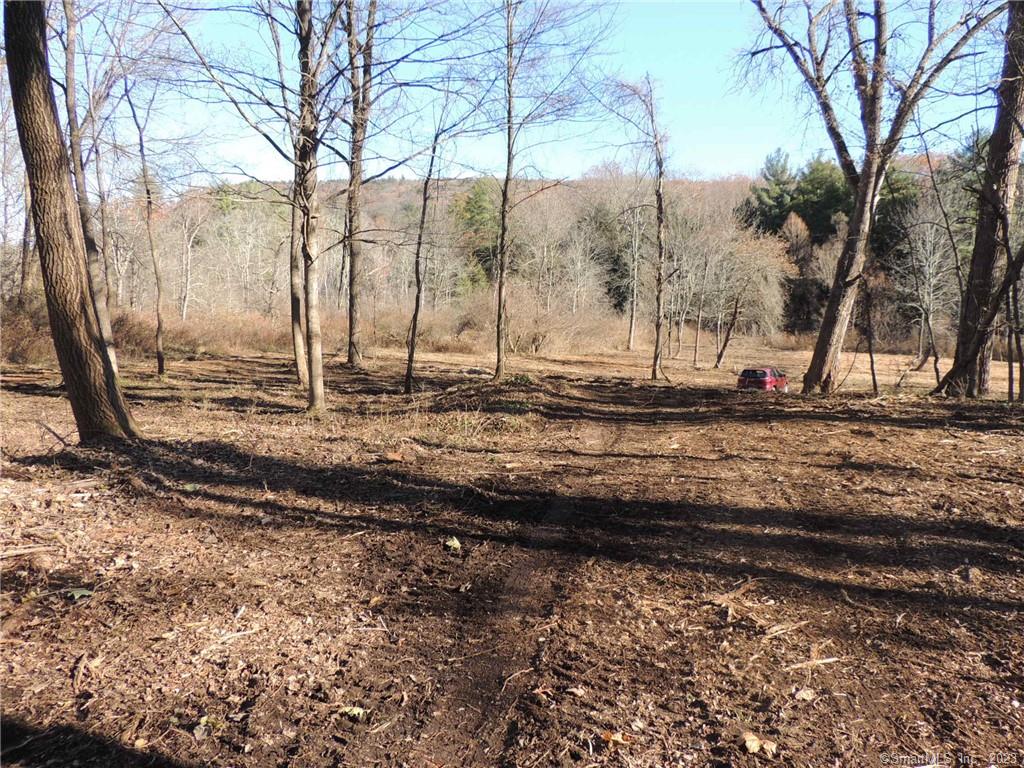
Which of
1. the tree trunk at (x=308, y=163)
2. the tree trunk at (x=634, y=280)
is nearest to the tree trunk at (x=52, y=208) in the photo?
the tree trunk at (x=308, y=163)

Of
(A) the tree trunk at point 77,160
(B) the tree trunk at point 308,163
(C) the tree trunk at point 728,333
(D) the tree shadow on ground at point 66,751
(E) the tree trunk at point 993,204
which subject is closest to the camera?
(D) the tree shadow on ground at point 66,751

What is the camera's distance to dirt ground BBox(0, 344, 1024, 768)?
8.36 feet

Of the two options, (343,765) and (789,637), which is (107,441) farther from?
(789,637)

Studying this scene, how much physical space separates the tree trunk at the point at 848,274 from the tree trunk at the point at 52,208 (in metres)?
10.9

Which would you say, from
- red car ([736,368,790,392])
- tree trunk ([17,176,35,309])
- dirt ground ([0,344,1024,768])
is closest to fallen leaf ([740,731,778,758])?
dirt ground ([0,344,1024,768])

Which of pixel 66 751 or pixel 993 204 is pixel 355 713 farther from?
pixel 993 204

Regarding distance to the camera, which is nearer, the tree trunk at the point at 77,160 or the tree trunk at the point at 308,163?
the tree trunk at the point at 308,163

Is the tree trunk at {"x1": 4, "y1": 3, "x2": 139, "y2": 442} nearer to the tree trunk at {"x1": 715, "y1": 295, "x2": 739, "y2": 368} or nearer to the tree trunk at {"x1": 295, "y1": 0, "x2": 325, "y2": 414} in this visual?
the tree trunk at {"x1": 295, "y1": 0, "x2": 325, "y2": 414}

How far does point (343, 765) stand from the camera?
239cm

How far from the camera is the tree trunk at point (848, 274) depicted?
430 inches

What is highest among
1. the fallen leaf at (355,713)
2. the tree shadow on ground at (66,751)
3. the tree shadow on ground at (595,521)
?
the tree shadow on ground at (595,521)

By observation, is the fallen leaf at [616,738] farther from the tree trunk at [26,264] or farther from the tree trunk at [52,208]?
the tree trunk at [26,264]

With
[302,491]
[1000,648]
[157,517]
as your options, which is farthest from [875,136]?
[157,517]

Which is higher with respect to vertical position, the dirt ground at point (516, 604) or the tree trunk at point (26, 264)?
the tree trunk at point (26, 264)
